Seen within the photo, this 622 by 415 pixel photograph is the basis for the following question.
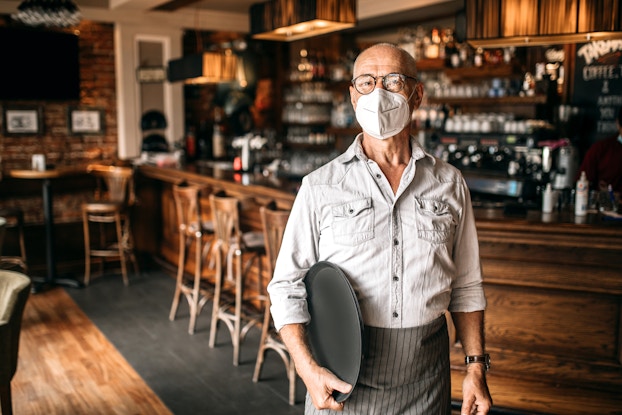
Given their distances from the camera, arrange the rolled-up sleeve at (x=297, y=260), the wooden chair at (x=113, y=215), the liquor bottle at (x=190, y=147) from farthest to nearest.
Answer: the liquor bottle at (x=190, y=147) < the wooden chair at (x=113, y=215) < the rolled-up sleeve at (x=297, y=260)

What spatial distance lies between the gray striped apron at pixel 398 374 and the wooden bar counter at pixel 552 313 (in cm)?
170

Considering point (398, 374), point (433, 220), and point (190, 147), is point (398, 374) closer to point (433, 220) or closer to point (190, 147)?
point (433, 220)

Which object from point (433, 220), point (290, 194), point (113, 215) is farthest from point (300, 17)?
point (113, 215)

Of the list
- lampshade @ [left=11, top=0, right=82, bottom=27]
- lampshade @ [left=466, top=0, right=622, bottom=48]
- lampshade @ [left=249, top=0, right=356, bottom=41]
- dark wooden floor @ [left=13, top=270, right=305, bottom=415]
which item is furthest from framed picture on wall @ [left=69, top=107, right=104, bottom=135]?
lampshade @ [left=466, top=0, right=622, bottom=48]

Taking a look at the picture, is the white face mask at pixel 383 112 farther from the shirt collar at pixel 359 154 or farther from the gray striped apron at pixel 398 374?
the gray striped apron at pixel 398 374

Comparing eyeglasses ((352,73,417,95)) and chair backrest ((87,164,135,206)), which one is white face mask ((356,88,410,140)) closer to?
eyeglasses ((352,73,417,95))

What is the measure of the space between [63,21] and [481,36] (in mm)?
3752

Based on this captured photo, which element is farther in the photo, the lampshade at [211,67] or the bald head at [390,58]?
the lampshade at [211,67]

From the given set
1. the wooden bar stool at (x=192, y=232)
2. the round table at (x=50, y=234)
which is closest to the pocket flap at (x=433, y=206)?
the wooden bar stool at (x=192, y=232)

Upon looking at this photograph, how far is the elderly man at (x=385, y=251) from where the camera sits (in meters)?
1.77

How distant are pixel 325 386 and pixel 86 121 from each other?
7.28m

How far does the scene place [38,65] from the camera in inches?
306

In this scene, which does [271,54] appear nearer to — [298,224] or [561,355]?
[561,355]

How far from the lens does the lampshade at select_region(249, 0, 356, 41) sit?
4.67 meters
